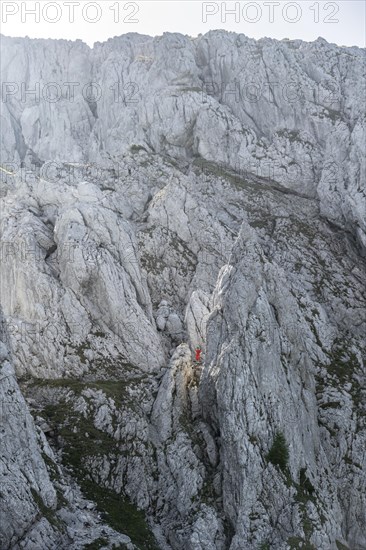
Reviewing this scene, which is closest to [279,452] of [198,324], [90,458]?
[90,458]

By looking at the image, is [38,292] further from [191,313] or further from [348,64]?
[348,64]

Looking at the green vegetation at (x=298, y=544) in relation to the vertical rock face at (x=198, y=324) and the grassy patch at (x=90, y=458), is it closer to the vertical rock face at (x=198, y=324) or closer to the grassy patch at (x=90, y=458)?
the vertical rock face at (x=198, y=324)

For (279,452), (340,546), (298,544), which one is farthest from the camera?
(279,452)

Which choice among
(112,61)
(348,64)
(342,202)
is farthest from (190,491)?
(112,61)

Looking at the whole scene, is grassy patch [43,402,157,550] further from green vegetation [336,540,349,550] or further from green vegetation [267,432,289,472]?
green vegetation [336,540,349,550]

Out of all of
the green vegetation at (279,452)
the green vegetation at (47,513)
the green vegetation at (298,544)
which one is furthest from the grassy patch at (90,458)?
the green vegetation at (279,452)

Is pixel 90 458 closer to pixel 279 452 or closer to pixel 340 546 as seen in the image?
pixel 279 452
